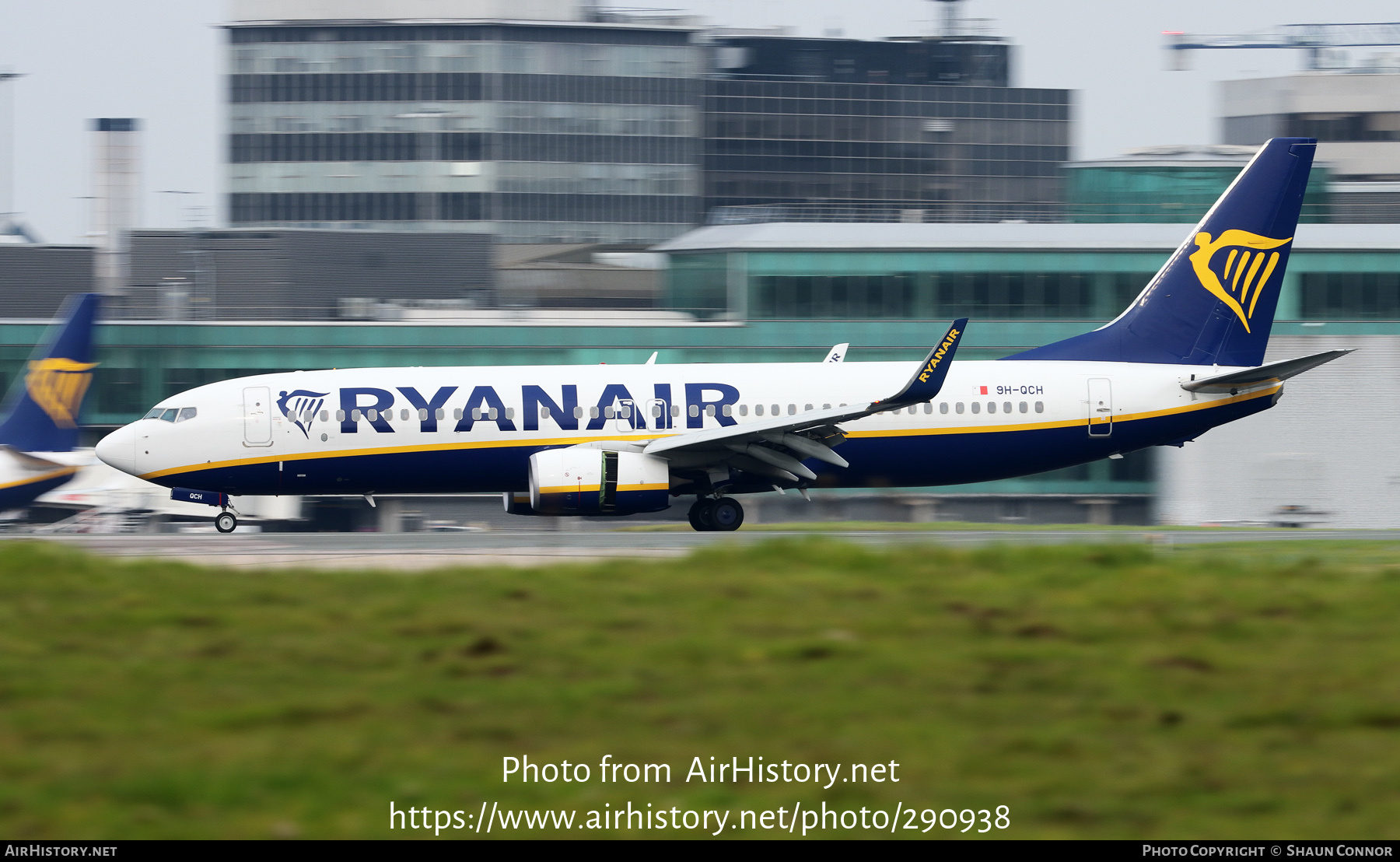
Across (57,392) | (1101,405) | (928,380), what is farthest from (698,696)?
(57,392)

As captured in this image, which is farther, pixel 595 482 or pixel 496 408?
pixel 496 408

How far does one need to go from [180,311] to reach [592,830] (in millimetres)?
59576

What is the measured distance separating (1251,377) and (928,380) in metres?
6.88

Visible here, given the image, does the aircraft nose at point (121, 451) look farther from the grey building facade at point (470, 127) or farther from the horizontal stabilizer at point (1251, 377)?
the grey building facade at point (470, 127)

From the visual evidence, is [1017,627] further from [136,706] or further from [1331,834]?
[136,706]

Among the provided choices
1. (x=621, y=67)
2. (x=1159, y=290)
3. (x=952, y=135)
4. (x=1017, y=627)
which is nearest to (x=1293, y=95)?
(x=952, y=135)

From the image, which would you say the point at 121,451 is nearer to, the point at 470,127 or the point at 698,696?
the point at 698,696

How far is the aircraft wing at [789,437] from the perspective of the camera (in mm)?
24938

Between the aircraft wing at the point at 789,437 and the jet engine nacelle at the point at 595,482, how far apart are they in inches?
19.3

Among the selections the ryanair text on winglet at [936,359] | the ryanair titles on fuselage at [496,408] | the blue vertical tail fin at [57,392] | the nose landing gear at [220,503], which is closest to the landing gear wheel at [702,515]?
the ryanair titles on fuselage at [496,408]

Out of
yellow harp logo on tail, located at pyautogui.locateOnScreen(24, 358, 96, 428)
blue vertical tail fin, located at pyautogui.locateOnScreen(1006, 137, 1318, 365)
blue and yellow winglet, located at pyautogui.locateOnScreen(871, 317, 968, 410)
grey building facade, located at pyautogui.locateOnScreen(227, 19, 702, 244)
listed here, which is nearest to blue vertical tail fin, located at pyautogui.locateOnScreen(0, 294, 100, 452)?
yellow harp logo on tail, located at pyautogui.locateOnScreen(24, 358, 96, 428)

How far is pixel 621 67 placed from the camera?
407ft

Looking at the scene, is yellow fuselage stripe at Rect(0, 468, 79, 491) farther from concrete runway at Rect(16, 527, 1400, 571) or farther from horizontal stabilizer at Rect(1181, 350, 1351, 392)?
horizontal stabilizer at Rect(1181, 350, 1351, 392)

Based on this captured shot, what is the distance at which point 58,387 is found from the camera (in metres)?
28.8
